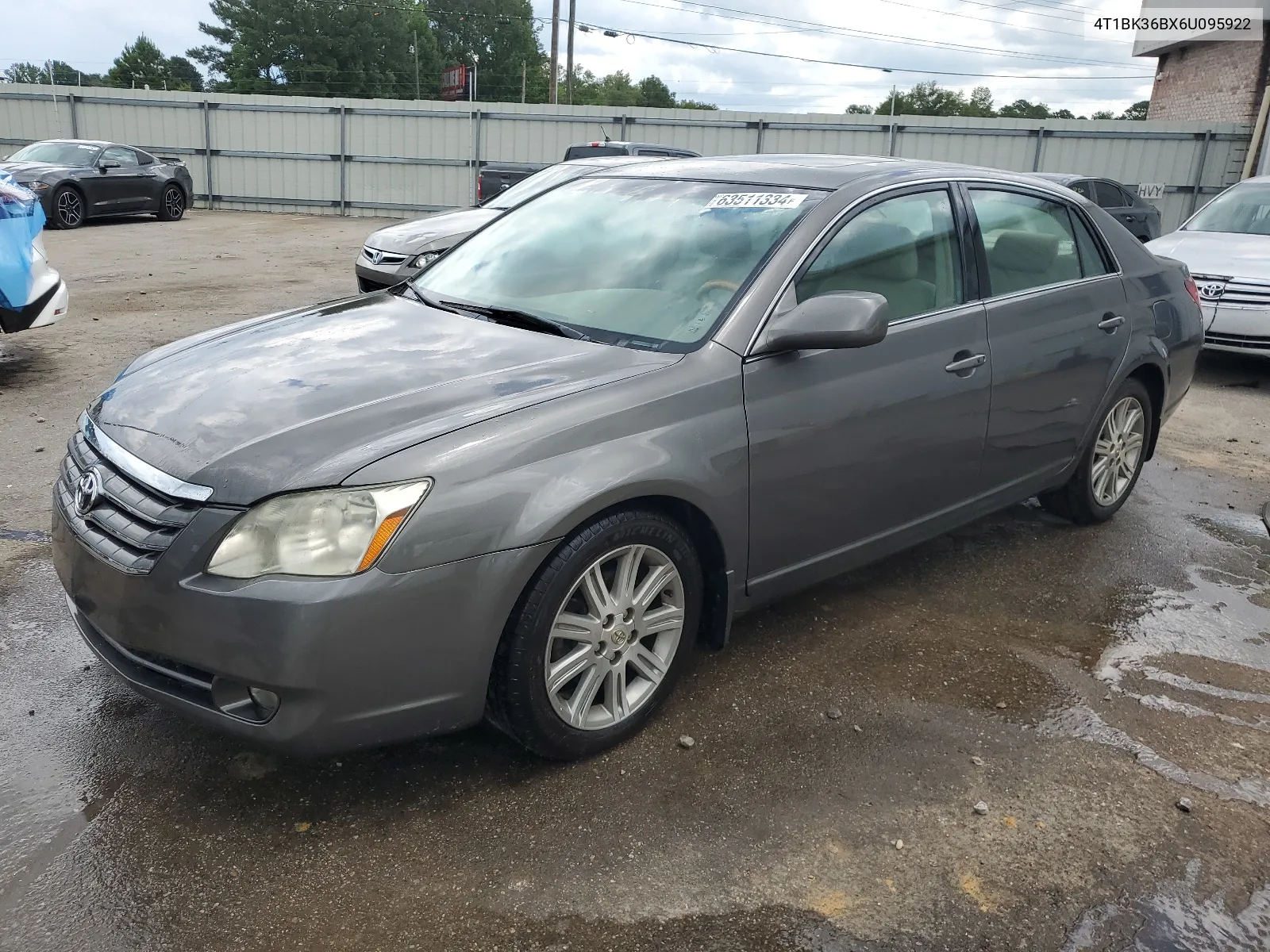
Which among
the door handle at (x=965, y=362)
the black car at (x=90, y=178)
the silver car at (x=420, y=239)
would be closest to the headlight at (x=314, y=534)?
the door handle at (x=965, y=362)

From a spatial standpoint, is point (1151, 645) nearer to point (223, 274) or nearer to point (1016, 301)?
point (1016, 301)

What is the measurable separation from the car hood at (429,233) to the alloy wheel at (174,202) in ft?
37.4

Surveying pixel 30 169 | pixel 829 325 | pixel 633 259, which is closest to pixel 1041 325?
pixel 829 325

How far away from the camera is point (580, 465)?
2699 millimetres

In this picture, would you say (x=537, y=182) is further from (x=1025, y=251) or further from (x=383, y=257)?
(x=1025, y=251)

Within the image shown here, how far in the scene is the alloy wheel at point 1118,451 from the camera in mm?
4750

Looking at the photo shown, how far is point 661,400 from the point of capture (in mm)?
2918

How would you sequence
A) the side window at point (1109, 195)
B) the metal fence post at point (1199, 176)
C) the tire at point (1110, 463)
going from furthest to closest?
the metal fence post at point (1199, 176)
the side window at point (1109, 195)
the tire at point (1110, 463)

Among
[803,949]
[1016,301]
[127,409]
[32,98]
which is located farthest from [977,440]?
[32,98]

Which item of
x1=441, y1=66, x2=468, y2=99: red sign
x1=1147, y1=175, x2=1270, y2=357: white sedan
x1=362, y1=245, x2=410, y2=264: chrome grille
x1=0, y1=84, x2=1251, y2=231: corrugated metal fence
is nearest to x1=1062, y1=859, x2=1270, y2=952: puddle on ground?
x1=1147, y1=175, x2=1270, y2=357: white sedan

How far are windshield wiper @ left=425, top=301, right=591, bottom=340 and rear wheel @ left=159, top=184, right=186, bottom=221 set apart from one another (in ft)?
57.5

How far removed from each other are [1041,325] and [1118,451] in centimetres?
111

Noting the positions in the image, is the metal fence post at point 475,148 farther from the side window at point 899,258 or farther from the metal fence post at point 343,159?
the side window at point 899,258

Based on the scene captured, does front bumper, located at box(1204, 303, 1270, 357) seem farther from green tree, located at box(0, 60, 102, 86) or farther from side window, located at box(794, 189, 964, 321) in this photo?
green tree, located at box(0, 60, 102, 86)
